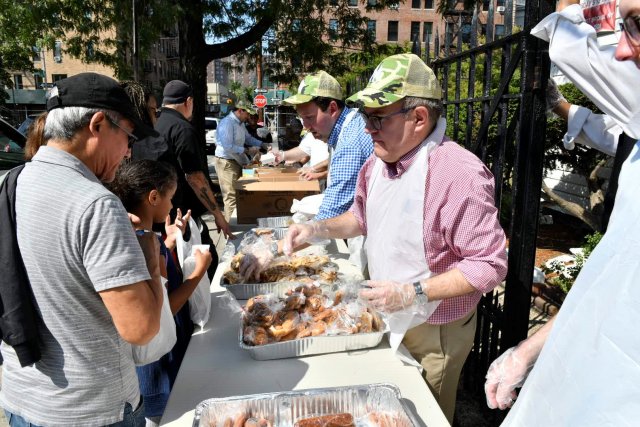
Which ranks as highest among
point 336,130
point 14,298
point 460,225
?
point 336,130

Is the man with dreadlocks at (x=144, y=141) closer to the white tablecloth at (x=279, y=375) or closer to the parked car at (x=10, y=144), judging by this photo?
the white tablecloth at (x=279, y=375)

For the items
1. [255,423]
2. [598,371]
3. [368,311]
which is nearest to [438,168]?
[368,311]

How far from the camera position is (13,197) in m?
1.25

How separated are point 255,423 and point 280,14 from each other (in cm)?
832

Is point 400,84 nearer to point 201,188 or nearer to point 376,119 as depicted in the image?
point 376,119

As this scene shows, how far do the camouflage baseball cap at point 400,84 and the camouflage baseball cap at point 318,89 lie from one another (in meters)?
1.22

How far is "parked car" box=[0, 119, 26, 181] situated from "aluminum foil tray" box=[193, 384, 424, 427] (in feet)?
16.4

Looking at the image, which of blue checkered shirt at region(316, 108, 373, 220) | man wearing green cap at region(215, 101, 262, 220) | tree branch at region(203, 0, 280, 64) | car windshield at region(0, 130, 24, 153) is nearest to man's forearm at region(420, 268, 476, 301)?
blue checkered shirt at region(316, 108, 373, 220)

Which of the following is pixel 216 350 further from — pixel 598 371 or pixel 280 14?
pixel 280 14

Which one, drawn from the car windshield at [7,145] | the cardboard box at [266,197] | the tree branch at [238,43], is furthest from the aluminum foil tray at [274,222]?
the tree branch at [238,43]

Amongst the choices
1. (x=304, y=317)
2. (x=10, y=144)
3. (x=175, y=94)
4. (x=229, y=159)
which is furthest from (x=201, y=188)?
(x=229, y=159)

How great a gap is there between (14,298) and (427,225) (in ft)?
4.13

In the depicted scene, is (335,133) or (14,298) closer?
(14,298)

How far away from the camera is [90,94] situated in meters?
1.29
